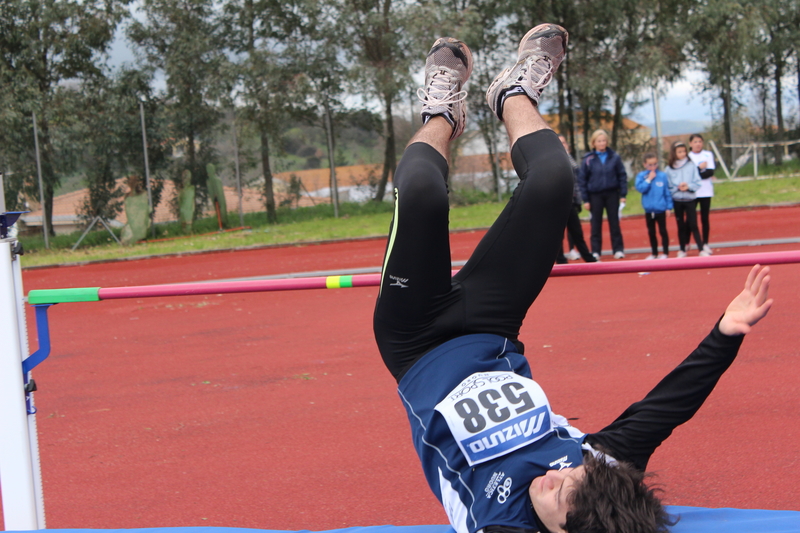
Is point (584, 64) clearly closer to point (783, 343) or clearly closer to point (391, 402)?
point (783, 343)

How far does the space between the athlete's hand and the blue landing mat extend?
2.32 ft

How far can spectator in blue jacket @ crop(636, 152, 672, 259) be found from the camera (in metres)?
8.43

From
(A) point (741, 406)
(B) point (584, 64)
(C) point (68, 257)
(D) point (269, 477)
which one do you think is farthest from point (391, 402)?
(B) point (584, 64)

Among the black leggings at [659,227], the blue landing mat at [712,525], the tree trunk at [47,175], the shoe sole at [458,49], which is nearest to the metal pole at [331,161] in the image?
the tree trunk at [47,175]

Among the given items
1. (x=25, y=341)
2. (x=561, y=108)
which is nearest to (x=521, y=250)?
(x=25, y=341)

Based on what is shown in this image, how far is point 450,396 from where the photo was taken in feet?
6.89

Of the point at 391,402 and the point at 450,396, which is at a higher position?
the point at 450,396

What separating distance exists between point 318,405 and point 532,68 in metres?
2.51

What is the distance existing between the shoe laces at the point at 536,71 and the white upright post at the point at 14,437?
2072 millimetres

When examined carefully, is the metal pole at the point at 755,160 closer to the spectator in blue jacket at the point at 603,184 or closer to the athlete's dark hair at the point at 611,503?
the spectator in blue jacket at the point at 603,184

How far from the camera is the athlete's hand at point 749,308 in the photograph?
6.64 feet

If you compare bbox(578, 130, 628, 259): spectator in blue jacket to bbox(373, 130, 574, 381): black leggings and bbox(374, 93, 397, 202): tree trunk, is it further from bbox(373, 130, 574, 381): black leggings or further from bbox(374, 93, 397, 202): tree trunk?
bbox(374, 93, 397, 202): tree trunk

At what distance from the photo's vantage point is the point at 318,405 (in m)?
4.38

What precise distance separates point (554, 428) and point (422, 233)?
731mm
